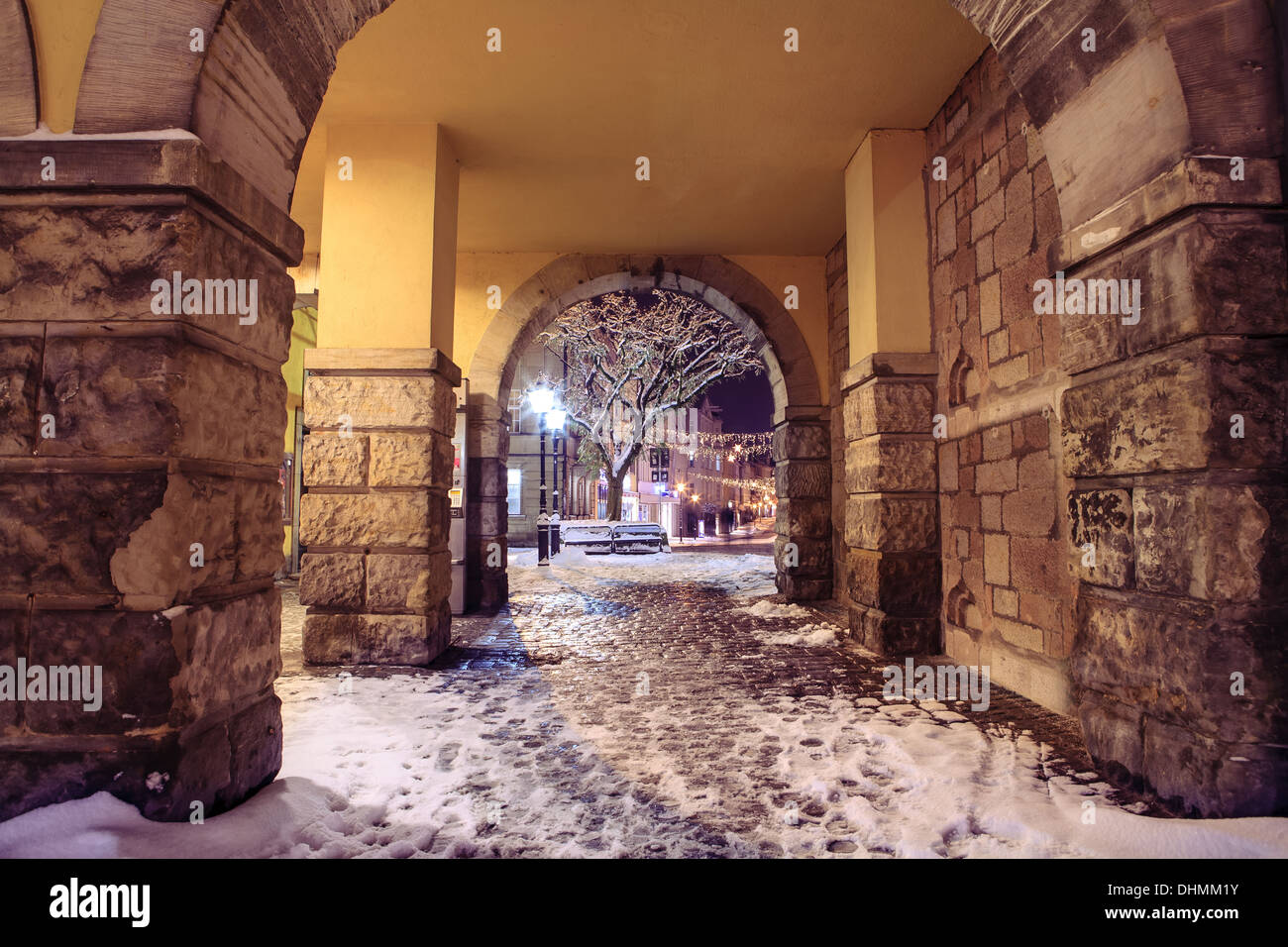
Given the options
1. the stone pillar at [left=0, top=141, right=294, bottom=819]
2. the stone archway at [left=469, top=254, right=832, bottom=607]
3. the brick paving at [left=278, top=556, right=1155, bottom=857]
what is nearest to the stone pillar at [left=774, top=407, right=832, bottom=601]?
the stone archway at [left=469, top=254, right=832, bottom=607]

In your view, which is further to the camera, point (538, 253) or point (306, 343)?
point (306, 343)

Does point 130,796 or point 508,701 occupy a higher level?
point 130,796

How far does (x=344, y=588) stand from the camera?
4449mm

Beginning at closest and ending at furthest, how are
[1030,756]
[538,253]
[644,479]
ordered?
[1030,756] → [538,253] → [644,479]

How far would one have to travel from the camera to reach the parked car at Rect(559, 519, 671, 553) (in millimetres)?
14422

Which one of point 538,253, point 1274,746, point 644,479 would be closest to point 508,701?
point 1274,746

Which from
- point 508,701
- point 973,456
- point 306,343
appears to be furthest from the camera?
point 306,343

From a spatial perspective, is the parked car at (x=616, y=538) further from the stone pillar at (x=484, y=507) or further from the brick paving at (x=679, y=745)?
the brick paving at (x=679, y=745)

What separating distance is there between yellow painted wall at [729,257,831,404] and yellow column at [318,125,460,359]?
412cm

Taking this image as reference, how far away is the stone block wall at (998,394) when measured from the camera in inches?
139

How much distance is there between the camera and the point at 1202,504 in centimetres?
203

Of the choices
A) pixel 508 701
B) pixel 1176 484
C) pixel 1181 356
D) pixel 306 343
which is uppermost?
pixel 306 343
